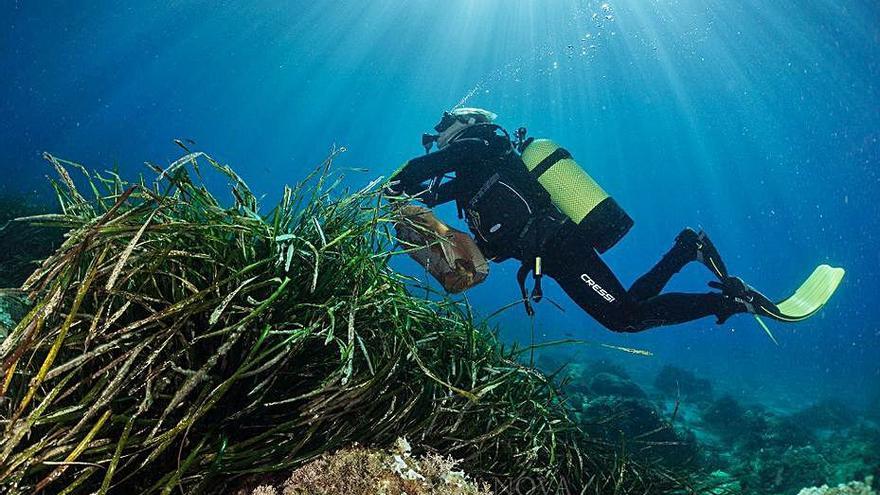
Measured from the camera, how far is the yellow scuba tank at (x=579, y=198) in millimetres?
5551

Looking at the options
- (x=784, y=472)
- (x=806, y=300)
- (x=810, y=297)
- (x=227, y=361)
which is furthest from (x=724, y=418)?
(x=227, y=361)

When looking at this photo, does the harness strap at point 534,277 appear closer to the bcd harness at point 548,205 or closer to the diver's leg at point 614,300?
the bcd harness at point 548,205

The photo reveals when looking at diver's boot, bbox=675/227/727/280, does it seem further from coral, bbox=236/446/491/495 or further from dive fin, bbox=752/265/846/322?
coral, bbox=236/446/491/495

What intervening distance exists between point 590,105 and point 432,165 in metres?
81.8

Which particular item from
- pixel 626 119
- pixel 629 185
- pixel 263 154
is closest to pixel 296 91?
pixel 263 154

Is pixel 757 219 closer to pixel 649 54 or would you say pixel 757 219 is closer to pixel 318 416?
pixel 649 54

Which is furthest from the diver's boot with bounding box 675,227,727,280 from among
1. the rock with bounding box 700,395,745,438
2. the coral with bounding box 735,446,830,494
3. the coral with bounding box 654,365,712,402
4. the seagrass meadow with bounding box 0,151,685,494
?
the coral with bounding box 654,365,712,402

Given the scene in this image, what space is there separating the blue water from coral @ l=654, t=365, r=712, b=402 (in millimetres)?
11599

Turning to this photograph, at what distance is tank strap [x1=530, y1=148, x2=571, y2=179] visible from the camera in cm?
571

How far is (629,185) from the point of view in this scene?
10644 centimetres

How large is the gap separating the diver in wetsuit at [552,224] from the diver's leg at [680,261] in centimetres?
1

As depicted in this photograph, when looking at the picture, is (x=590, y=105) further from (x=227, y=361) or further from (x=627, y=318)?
(x=227, y=361)

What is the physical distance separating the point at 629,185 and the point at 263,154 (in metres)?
100

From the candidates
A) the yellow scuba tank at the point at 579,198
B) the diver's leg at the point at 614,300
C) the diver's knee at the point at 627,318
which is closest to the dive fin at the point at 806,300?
the diver's leg at the point at 614,300
